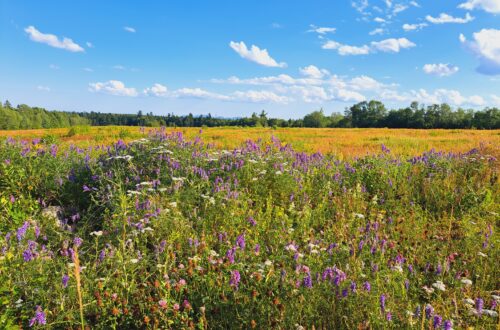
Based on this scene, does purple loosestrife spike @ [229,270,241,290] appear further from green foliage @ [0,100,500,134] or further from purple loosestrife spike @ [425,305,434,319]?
green foliage @ [0,100,500,134]

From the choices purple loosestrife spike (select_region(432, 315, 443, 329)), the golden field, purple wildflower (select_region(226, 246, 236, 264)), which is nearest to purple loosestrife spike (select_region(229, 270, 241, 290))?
purple wildflower (select_region(226, 246, 236, 264))

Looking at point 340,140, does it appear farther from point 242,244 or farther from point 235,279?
point 235,279

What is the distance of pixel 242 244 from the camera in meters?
3.11

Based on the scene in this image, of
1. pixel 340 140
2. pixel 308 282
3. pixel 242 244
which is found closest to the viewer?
pixel 308 282

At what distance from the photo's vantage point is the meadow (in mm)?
2570

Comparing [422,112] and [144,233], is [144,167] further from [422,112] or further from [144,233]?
[422,112]

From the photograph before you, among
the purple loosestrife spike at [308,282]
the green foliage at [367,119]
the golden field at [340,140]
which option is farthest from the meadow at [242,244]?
the green foliage at [367,119]

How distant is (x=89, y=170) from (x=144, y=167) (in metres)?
0.96

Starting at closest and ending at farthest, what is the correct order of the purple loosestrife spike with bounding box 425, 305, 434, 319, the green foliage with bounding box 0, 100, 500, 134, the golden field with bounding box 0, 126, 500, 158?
the purple loosestrife spike with bounding box 425, 305, 434, 319 → the golden field with bounding box 0, 126, 500, 158 → the green foliage with bounding box 0, 100, 500, 134

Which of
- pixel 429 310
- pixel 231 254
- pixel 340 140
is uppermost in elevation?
pixel 340 140

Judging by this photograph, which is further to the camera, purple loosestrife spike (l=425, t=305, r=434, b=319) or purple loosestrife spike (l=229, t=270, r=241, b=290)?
purple loosestrife spike (l=229, t=270, r=241, b=290)

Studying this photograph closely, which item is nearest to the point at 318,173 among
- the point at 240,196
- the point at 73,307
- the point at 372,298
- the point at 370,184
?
the point at 370,184

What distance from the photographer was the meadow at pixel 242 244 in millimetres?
2570

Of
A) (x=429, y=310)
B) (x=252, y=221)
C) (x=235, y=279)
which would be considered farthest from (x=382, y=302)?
Answer: (x=252, y=221)
